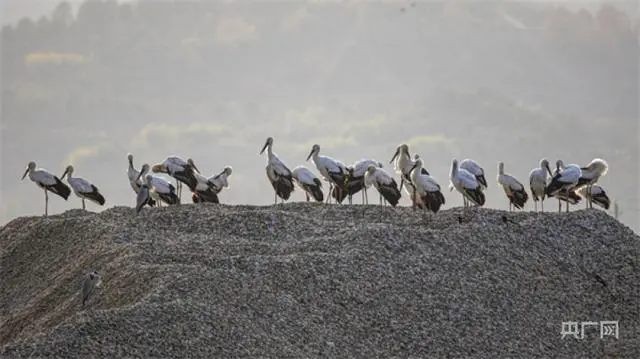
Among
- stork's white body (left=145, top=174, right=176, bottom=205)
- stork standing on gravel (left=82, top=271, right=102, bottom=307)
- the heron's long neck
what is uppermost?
the heron's long neck

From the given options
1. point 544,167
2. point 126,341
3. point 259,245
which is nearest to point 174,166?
point 259,245

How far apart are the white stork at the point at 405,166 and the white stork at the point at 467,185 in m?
1.10

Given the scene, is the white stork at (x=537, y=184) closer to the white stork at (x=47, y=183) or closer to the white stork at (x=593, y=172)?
the white stork at (x=593, y=172)

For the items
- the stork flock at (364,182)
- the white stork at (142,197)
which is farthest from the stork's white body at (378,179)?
the white stork at (142,197)

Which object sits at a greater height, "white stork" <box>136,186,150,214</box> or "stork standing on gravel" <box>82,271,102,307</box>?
"white stork" <box>136,186,150,214</box>

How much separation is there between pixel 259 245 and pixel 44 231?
5066mm

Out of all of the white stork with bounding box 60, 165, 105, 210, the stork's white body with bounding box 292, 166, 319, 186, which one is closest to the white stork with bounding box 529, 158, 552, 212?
the stork's white body with bounding box 292, 166, 319, 186

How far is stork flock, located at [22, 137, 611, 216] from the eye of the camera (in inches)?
1165

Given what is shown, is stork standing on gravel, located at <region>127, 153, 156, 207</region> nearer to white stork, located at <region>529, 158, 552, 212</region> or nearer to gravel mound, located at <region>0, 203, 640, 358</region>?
gravel mound, located at <region>0, 203, 640, 358</region>

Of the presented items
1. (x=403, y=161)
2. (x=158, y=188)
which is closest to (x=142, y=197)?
(x=158, y=188)

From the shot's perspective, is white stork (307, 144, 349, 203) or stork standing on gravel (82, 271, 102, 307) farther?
white stork (307, 144, 349, 203)

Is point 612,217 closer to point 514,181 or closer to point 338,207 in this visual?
point 514,181

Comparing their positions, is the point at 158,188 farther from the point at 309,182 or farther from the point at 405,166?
the point at 405,166

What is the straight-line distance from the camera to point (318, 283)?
24609 millimetres
